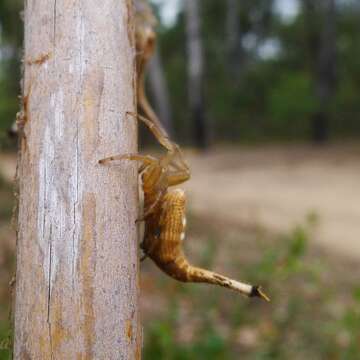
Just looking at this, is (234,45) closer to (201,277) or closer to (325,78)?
(325,78)

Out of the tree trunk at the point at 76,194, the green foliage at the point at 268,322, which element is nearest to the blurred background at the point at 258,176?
the green foliage at the point at 268,322

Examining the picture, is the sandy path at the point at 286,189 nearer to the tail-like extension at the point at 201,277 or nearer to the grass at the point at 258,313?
the grass at the point at 258,313

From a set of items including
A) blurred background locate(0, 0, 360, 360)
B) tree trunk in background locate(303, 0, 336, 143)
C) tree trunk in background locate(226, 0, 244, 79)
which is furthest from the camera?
tree trunk in background locate(226, 0, 244, 79)

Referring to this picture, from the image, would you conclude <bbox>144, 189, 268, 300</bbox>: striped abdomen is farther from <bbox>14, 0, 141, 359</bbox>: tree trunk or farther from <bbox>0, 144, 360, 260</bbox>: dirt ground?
<bbox>0, 144, 360, 260</bbox>: dirt ground

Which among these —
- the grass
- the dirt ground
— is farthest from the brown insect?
the dirt ground

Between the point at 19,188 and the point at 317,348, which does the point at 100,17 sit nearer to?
the point at 19,188

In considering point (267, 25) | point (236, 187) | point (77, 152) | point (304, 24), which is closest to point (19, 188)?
point (77, 152)
